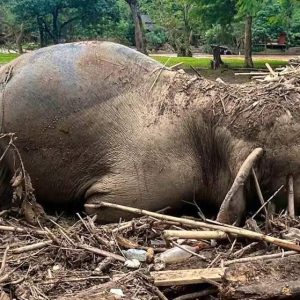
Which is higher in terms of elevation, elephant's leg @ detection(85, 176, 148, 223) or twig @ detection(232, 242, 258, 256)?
twig @ detection(232, 242, 258, 256)

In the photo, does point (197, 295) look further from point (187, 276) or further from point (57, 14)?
point (57, 14)

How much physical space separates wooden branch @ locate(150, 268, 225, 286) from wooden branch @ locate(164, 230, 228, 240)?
338 mm

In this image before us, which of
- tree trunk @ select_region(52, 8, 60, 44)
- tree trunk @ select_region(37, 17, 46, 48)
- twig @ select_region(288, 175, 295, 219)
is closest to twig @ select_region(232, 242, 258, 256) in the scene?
twig @ select_region(288, 175, 295, 219)

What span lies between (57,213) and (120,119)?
103cm

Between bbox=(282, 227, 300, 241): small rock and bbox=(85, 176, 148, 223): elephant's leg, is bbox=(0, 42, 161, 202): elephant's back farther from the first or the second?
bbox=(282, 227, 300, 241): small rock

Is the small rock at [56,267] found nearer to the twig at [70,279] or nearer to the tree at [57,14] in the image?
the twig at [70,279]

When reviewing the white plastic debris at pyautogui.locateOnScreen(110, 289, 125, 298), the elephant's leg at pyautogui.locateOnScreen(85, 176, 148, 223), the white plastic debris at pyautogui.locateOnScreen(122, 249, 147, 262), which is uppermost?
the white plastic debris at pyautogui.locateOnScreen(110, 289, 125, 298)

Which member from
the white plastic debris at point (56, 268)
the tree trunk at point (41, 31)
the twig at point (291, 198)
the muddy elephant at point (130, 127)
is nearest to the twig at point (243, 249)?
the twig at point (291, 198)

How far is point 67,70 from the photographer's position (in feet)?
19.5

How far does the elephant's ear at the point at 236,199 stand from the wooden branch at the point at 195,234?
67 cm

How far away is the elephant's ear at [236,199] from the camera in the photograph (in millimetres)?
4883

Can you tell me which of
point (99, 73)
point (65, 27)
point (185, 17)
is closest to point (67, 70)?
point (99, 73)

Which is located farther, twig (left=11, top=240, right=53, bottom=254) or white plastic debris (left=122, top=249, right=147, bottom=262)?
twig (left=11, top=240, right=53, bottom=254)

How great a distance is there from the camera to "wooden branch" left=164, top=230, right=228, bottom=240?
4.04 metres
